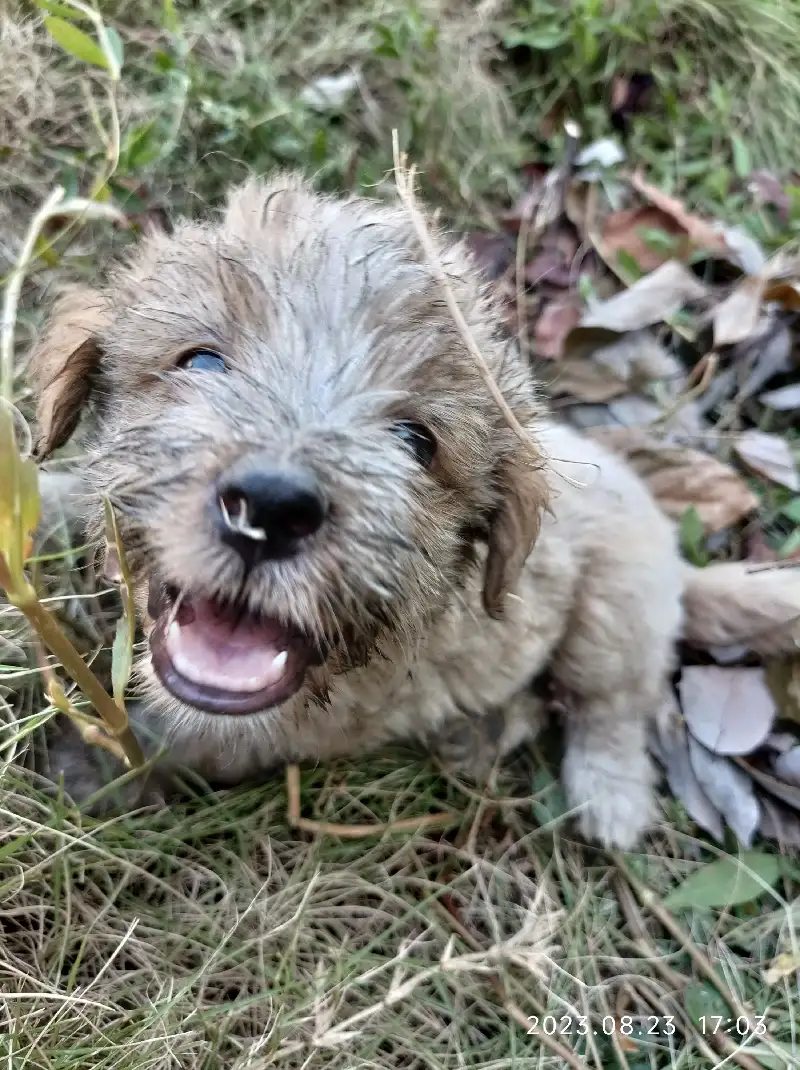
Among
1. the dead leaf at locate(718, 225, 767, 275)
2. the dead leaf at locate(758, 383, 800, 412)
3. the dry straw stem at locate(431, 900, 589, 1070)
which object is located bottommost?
the dry straw stem at locate(431, 900, 589, 1070)

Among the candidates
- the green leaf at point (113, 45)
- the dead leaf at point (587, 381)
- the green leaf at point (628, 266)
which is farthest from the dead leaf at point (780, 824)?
the green leaf at point (113, 45)

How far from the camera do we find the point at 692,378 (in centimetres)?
329

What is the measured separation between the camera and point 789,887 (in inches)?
105

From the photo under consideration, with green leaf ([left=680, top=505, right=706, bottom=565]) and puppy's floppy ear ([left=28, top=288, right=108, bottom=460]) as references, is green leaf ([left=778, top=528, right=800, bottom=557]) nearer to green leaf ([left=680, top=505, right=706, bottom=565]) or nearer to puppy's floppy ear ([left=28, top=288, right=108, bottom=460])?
green leaf ([left=680, top=505, right=706, bottom=565])

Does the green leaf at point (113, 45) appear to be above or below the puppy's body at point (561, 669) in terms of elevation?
above

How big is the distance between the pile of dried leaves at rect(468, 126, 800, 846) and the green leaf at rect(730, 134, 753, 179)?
0.16 ft

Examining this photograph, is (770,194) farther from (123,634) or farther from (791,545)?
(123,634)

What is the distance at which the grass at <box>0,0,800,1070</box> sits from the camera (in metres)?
2.15

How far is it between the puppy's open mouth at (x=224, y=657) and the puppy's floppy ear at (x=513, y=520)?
51 cm

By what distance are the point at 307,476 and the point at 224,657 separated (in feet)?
1.42

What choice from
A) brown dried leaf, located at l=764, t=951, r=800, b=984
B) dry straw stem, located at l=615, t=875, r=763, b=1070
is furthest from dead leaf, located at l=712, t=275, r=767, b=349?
brown dried leaf, located at l=764, t=951, r=800, b=984

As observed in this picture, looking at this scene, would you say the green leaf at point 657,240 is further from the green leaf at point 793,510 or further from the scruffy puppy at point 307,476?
the scruffy puppy at point 307,476

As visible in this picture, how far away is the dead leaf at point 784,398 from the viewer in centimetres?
327

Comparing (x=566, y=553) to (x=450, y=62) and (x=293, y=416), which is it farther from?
(x=450, y=62)
